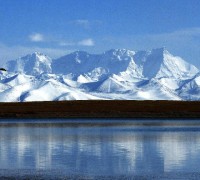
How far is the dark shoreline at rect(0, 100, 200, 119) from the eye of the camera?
9662 cm

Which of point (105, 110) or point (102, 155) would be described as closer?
point (102, 155)

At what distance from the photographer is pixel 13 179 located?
25.9 metres

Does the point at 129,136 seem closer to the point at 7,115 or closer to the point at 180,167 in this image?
the point at 180,167

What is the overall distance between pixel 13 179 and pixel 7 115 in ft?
239

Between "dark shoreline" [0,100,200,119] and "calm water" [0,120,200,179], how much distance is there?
46257 millimetres

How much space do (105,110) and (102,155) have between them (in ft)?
213

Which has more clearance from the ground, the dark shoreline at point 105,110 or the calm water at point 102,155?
the dark shoreline at point 105,110

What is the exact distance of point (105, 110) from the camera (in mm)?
A: 99875

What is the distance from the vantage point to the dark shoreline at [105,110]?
9662 centimetres

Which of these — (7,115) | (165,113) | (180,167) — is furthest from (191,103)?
(180,167)

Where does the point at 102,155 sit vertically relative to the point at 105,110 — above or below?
below

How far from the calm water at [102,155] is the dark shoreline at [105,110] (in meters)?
46.3

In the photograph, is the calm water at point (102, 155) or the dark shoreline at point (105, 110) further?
the dark shoreline at point (105, 110)

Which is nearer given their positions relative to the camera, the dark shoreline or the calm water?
the calm water
